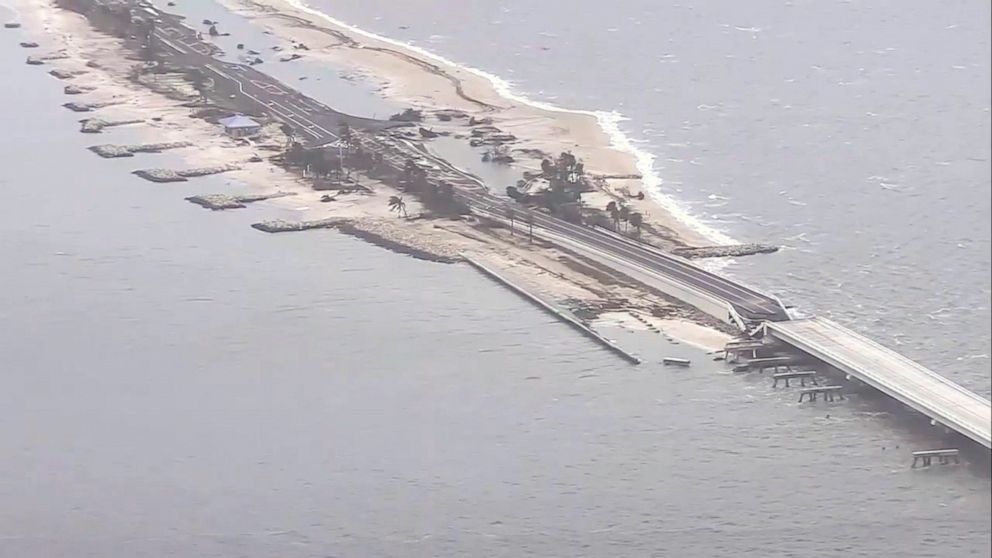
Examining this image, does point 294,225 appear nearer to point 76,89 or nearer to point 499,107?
point 499,107

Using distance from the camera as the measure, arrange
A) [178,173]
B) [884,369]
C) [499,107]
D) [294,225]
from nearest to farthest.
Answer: [884,369] → [294,225] → [178,173] → [499,107]

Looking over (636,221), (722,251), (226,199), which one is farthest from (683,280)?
(226,199)

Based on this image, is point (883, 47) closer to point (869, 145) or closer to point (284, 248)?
point (869, 145)

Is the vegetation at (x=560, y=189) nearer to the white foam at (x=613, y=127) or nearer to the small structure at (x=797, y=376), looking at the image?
the white foam at (x=613, y=127)

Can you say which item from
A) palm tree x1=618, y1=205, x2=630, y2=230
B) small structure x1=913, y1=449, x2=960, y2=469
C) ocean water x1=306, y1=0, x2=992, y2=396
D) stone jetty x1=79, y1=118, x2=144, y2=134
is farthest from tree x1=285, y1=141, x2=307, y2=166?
small structure x1=913, y1=449, x2=960, y2=469

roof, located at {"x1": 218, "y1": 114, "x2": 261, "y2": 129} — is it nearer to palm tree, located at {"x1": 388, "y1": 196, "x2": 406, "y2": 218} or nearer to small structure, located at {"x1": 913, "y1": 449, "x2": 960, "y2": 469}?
palm tree, located at {"x1": 388, "y1": 196, "x2": 406, "y2": 218}

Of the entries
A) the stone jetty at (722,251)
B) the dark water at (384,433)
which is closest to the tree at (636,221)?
the stone jetty at (722,251)

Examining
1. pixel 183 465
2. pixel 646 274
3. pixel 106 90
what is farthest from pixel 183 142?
pixel 183 465
